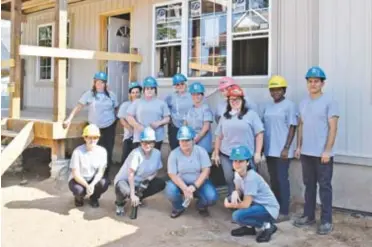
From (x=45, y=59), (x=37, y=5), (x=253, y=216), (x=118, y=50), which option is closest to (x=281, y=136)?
(x=253, y=216)

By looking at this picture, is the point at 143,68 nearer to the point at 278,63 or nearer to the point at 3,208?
the point at 278,63

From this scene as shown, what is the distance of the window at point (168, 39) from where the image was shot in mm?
6797

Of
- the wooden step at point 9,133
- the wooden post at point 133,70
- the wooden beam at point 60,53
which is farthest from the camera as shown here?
the wooden post at point 133,70

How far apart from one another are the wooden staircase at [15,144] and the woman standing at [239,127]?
3.30 meters

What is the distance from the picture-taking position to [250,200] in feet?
12.6

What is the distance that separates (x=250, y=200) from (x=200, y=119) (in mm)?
1533

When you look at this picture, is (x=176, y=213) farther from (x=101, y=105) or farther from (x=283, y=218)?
(x=101, y=105)

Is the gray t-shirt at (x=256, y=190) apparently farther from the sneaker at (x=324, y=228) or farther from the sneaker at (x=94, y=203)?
the sneaker at (x=94, y=203)

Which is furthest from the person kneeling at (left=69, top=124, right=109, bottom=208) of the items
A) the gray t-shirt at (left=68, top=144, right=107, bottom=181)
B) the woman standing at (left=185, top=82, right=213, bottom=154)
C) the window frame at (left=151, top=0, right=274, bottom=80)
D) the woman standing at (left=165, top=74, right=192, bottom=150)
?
the window frame at (left=151, top=0, right=274, bottom=80)

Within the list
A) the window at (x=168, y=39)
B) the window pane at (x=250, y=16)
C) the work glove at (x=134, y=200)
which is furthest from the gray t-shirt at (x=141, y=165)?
the window at (x=168, y=39)

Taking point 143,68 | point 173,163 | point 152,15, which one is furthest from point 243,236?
Result: point 152,15

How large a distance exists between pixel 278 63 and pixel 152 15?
2.82 metres

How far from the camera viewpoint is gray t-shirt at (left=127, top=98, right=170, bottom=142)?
5.38 metres

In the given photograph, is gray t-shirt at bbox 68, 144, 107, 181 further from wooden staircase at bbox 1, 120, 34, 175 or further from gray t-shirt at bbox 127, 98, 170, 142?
wooden staircase at bbox 1, 120, 34, 175
